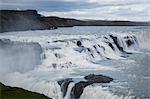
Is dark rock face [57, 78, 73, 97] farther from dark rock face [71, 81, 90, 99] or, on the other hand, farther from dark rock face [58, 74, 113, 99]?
dark rock face [71, 81, 90, 99]

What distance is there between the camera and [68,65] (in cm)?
1493

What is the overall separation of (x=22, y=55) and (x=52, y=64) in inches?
60.8

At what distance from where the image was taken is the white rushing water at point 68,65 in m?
10.9

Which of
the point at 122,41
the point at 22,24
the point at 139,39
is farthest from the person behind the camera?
the point at 22,24

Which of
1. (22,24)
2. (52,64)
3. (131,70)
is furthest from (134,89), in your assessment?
(22,24)

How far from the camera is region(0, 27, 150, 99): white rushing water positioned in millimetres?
10906

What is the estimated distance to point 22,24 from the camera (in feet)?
97.9

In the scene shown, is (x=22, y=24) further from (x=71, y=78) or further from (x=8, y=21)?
(x=71, y=78)

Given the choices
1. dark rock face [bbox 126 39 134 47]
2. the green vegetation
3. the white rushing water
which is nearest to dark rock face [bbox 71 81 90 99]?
the white rushing water

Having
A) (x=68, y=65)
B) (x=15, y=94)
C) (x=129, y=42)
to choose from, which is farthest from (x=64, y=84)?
(x=129, y=42)

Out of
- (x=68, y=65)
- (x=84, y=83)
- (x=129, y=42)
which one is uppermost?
(x=84, y=83)

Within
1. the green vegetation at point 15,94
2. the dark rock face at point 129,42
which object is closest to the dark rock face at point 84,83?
the green vegetation at point 15,94

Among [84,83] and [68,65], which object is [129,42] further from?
[84,83]

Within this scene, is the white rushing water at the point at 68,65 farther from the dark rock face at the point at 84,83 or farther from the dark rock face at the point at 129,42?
the dark rock face at the point at 129,42
